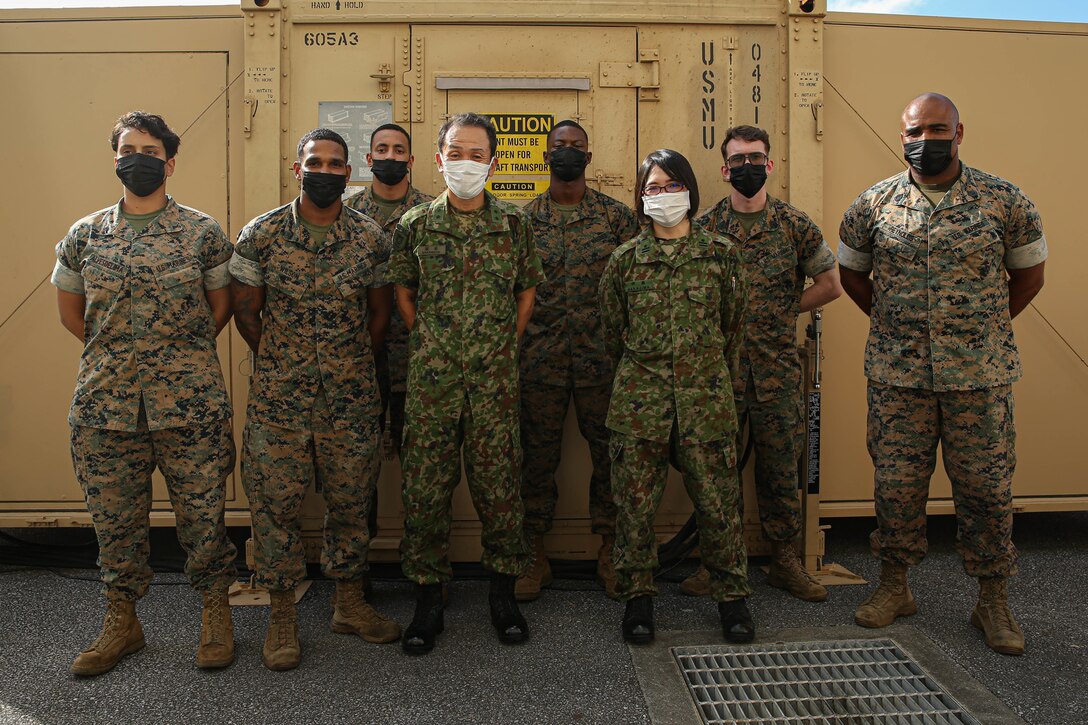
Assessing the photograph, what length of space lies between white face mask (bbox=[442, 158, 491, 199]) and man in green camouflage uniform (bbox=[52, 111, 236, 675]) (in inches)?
40.4

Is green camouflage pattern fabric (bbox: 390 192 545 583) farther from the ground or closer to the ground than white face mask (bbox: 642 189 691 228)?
closer to the ground

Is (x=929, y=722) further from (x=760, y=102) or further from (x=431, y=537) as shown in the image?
(x=760, y=102)

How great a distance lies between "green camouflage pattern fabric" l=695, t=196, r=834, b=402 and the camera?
3.58 m

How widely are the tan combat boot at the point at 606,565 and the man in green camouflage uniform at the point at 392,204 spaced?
1.21m

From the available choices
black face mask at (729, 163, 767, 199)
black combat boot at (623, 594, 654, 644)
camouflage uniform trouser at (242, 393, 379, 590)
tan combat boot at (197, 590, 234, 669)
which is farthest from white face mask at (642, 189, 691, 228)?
tan combat boot at (197, 590, 234, 669)


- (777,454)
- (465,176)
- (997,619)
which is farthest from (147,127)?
(997,619)

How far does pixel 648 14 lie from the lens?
397 centimetres

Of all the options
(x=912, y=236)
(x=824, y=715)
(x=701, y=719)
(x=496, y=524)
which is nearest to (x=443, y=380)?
(x=496, y=524)

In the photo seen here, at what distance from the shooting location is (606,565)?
381 centimetres

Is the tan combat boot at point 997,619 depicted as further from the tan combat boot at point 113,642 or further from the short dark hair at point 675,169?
the tan combat boot at point 113,642

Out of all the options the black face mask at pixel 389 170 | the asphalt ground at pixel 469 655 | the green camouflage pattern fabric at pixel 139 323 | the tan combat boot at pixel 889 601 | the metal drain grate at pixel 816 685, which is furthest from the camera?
the black face mask at pixel 389 170

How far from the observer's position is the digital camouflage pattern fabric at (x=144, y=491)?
294 cm

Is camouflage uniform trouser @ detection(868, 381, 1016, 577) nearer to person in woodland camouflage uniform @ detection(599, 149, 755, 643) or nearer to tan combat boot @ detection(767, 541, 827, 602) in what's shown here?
tan combat boot @ detection(767, 541, 827, 602)

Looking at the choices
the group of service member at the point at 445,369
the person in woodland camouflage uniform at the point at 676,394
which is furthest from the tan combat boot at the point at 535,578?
the person in woodland camouflage uniform at the point at 676,394
